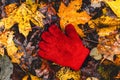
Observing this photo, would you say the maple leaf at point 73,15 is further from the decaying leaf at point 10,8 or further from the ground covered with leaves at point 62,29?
the decaying leaf at point 10,8

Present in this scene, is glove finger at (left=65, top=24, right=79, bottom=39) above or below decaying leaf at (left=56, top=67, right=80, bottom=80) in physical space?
above

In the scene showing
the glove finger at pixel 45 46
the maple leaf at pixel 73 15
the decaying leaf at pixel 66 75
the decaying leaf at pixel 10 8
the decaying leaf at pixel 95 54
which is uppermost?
the decaying leaf at pixel 10 8

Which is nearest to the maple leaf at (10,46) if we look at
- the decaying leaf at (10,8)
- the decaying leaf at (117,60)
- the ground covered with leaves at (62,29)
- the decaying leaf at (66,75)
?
the ground covered with leaves at (62,29)

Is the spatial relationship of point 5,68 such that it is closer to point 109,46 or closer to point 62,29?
point 62,29

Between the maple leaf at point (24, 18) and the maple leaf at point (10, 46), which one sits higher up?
the maple leaf at point (24, 18)

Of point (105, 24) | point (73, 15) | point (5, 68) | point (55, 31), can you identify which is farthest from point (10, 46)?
point (105, 24)

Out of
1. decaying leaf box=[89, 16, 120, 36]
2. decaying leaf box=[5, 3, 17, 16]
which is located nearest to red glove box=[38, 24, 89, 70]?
decaying leaf box=[89, 16, 120, 36]

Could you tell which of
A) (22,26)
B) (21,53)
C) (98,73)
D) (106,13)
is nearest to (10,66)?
(21,53)

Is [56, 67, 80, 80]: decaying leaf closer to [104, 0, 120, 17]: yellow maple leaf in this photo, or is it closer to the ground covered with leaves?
the ground covered with leaves
